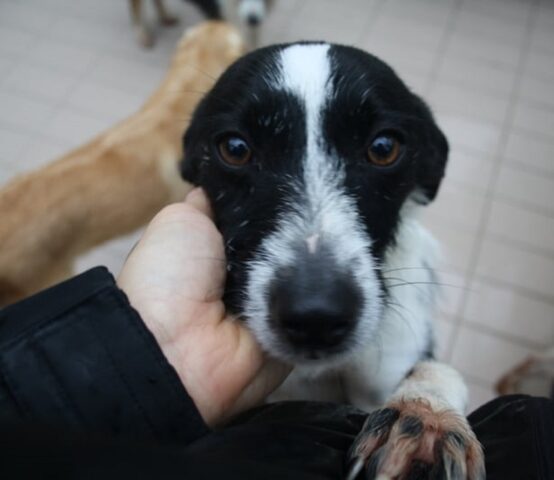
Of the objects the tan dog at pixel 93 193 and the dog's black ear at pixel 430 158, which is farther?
the tan dog at pixel 93 193

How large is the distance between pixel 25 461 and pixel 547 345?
2701mm

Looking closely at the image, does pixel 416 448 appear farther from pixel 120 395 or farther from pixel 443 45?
pixel 443 45

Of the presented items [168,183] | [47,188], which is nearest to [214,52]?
[168,183]

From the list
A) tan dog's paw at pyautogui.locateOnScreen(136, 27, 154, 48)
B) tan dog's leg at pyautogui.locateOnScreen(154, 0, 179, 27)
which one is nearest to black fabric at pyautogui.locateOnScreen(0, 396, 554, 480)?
tan dog's paw at pyautogui.locateOnScreen(136, 27, 154, 48)

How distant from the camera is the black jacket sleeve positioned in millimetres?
809

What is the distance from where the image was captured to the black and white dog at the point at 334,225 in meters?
1.00

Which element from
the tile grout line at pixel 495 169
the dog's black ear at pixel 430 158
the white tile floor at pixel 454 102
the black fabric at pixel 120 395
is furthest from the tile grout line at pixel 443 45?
the black fabric at pixel 120 395

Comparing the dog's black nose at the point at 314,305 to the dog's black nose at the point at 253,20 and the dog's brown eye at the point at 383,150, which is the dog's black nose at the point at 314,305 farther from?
the dog's black nose at the point at 253,20

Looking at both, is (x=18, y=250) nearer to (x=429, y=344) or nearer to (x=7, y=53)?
(x=429, y=344)

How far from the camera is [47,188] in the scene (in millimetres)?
2115

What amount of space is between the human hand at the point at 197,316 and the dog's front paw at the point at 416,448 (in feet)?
0.93

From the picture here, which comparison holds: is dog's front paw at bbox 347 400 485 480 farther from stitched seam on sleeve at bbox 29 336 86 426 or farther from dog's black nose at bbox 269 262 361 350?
stitched seam on sleeve at bbox 29 336 86 426

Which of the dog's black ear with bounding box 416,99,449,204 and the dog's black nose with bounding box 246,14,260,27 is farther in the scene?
the dog's black nose with bounding box 246,14,260,27

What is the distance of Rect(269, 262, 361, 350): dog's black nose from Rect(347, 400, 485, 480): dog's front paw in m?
0.19
